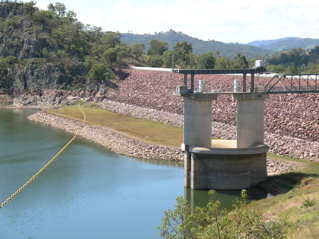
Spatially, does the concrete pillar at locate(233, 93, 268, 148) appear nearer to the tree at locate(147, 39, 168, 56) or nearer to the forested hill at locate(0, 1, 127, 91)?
the forested hill at locate(0, 1, 127, 91)

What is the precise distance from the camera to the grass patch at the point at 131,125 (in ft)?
205

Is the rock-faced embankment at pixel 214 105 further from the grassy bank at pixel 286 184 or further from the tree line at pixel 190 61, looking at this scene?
the tree line at pixel 190 61

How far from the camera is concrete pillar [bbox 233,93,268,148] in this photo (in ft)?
143

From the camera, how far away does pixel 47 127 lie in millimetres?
82250

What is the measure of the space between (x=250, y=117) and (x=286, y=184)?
6687mm

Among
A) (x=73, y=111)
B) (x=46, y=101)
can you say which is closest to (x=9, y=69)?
(x=46, y=101)

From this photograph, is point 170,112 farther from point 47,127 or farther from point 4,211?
point 4,211

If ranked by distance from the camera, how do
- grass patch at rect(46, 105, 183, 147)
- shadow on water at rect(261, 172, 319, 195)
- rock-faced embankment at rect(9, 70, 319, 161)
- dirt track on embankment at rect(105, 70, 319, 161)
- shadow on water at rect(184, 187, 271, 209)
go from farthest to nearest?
grass patch at rect(46, 105, 183, 147) → rock-faced embankment at rect(9, 70, 319, 161) → dirt track on embankment at rect(105, 70, 319, 161) → shadow on water at rect(184, 187, 271, 209) → shadow on water at rect(261, 172, 319, 195)

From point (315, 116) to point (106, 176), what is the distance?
22.5 metres

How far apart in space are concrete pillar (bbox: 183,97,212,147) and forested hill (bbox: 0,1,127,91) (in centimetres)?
6715

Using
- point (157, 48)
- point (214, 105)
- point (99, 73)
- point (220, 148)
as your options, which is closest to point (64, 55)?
point (99, 73)

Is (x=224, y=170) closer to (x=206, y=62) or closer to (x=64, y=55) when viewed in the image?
(x=206, y=62)

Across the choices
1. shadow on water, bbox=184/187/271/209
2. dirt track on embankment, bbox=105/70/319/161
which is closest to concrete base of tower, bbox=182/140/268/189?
shadow on water, bbox=184/187/271/209

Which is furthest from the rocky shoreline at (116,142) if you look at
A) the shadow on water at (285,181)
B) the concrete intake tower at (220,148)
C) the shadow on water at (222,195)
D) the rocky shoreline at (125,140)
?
the shadow on water at (285,181)
